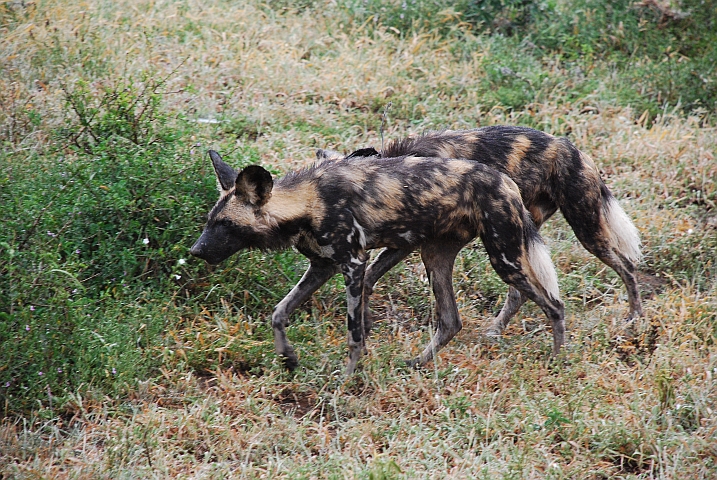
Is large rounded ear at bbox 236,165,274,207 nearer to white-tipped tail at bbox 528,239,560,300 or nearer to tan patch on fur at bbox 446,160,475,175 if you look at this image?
tan patch on fur at bbox 446,160,475,175

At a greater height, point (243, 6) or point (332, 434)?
point (243, 6)

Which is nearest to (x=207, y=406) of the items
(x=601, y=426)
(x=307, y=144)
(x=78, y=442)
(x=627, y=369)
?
(x=78, y=442)

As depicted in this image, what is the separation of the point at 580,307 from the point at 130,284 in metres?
2.84

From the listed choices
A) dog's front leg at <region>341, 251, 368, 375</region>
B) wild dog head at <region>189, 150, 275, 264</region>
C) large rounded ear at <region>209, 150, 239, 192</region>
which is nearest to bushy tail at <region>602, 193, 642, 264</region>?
dog's front leg at <region>341, 251, 368, 375</region>

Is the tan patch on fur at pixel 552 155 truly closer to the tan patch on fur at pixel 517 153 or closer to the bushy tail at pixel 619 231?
the tan patch on fur at pixel 517 153

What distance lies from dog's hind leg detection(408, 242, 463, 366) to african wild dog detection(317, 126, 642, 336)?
0.60ft

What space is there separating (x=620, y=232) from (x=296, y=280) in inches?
81.2

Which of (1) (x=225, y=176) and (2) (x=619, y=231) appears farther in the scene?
(2) (x=619, y=231)

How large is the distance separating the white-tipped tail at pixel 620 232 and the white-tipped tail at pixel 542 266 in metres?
0.69

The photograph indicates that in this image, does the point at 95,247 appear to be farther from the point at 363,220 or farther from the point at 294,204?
the point at 363,220

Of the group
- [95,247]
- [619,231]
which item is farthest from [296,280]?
[619,231]

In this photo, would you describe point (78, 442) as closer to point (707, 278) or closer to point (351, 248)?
point (351, 248)

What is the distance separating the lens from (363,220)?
179 inches

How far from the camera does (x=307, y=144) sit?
21.7 feet
